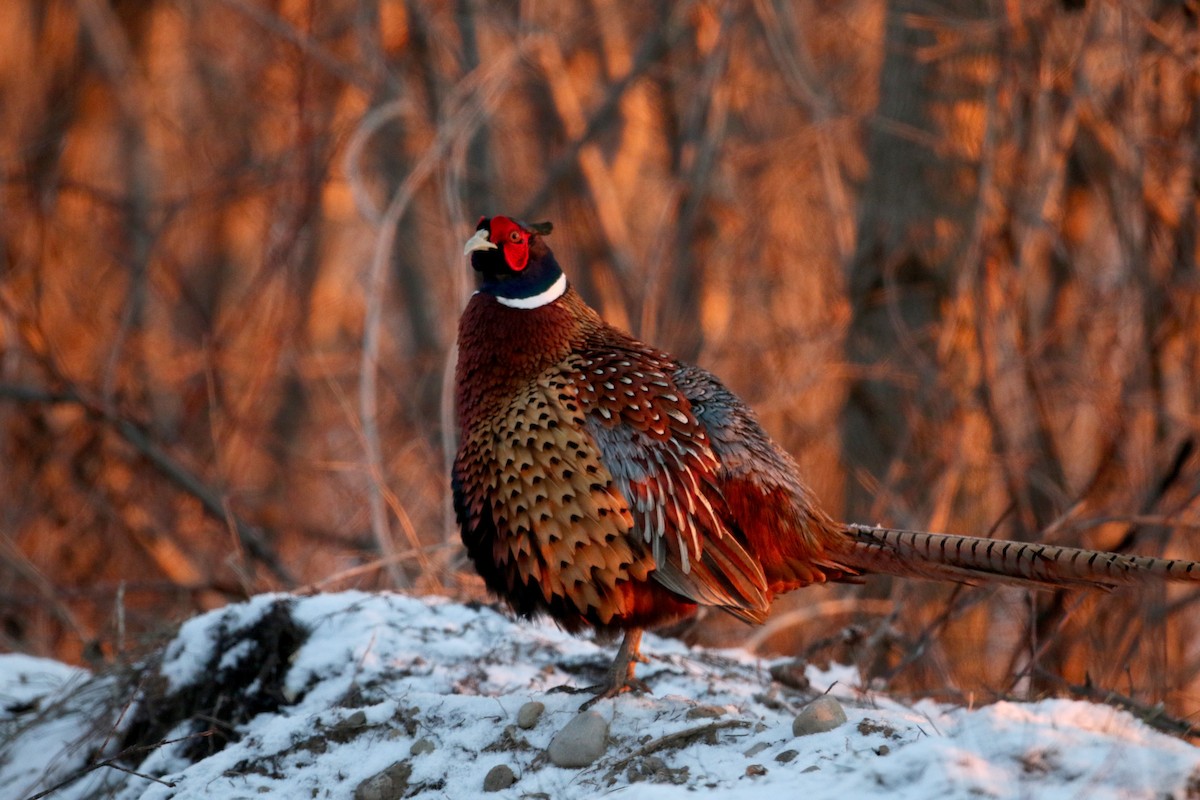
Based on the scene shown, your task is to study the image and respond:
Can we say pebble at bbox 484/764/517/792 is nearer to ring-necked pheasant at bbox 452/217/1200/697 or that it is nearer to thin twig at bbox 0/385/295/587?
ring-necked pheasant at bbox 452/217/1200/697

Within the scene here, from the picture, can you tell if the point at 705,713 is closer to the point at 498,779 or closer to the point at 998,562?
the point at 498,779

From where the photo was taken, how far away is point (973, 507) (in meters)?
6.27

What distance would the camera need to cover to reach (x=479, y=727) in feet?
10.6

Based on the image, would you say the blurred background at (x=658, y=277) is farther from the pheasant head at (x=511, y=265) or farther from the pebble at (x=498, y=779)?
the pebble at (x=498, y=779)

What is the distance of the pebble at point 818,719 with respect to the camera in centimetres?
285

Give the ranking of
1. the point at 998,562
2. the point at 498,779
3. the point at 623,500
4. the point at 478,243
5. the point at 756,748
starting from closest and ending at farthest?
the point at 756,748 < the point at 498,779 < the point at 998,562 < the point at 623,500 < the point at 478,243

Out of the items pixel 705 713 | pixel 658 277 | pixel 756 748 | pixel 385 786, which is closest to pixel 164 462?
pixel 658 277

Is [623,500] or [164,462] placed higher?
[623,500]

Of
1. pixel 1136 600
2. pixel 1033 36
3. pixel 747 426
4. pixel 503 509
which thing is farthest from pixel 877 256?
pixel 503 509

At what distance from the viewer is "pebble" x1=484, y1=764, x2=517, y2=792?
2.97 m

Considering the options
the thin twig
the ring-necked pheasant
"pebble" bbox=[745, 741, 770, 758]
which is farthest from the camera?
the thin twig

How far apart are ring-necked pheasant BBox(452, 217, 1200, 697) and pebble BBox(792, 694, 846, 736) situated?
51cm

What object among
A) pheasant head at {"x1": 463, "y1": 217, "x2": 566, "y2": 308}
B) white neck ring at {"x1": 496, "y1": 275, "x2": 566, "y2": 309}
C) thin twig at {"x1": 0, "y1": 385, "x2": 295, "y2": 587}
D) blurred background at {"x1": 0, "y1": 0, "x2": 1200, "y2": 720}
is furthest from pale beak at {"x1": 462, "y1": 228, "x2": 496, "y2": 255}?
thin twig at {"x1": 0, "y1": 385, "x2": 295, "y2": 587}

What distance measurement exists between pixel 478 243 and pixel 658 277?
382cm
